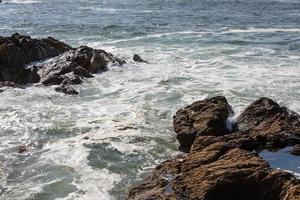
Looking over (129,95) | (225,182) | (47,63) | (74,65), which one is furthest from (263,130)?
(47,63)

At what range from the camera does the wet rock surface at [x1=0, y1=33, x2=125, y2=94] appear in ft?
65.8

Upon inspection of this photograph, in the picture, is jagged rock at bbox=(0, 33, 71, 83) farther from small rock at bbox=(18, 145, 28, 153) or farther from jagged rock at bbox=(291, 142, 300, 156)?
jagged rock at bbox=(291, 142, 300, 156)

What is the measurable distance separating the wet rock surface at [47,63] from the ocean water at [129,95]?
0.63m

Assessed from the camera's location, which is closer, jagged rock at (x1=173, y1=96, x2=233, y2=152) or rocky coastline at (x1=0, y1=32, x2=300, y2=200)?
rocky coastline at (x1=0, y1=32, x2=300, y2=200)

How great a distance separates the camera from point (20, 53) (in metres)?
22.0

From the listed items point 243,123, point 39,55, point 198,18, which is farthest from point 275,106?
point 198,18

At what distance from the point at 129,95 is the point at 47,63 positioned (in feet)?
17.2

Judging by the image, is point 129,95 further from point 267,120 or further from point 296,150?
point 296,150

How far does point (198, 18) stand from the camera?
40031mm

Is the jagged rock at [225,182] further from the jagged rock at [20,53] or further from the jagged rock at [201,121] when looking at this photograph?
the jagged rock at [20,53]

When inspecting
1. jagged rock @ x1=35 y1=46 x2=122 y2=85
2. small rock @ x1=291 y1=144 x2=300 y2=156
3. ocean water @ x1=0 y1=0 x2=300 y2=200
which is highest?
small rock @ x1=291 y1=144 x2=300 y2=156

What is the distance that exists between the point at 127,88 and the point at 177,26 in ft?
57.8

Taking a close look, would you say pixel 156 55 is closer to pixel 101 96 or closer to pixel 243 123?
pixel 101 96

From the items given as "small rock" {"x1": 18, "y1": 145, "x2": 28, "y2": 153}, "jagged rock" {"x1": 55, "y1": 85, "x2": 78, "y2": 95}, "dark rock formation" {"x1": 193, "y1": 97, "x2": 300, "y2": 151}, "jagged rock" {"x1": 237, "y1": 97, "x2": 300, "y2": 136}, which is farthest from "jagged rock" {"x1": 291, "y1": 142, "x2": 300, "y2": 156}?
"jagged rock" {"x1": 55, "y1": 85, "x2": 78, "y2": 95}
